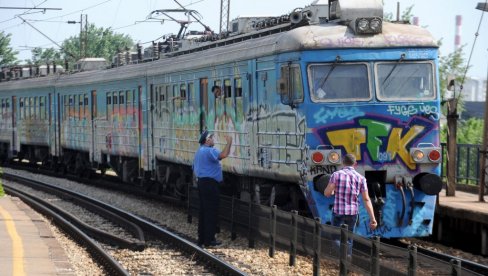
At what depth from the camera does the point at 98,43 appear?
94250 millimetres

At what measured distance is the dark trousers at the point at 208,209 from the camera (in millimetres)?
17031

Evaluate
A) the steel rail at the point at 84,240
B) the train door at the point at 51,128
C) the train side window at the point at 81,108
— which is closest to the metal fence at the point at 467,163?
the steel rail at the point at 84,240

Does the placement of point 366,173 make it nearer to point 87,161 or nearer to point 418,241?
point 418,241

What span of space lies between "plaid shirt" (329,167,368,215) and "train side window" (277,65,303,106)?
2422 millimetres

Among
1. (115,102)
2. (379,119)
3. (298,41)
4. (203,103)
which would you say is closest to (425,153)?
(379,119)

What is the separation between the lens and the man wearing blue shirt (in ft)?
55.6

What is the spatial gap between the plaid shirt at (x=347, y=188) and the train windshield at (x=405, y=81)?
2.74 m

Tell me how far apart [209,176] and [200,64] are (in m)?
4.14

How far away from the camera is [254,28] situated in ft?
63.8

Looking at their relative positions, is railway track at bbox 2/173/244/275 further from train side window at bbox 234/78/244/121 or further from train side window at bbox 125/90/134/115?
train side window at bbox 125/90/134/115

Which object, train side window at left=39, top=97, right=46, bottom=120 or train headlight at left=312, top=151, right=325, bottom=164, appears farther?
train side window at left=39, top=97, right=46, bottom=120

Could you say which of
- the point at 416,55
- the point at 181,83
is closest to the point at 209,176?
the point at 416,55

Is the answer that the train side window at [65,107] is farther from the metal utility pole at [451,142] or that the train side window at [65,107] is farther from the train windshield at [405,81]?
the train windshield at [405,81]

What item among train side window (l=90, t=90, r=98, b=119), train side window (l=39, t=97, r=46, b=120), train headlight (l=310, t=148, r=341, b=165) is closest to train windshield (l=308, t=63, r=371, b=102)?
train headlight (l=310, t=148, r=341, b=165)
